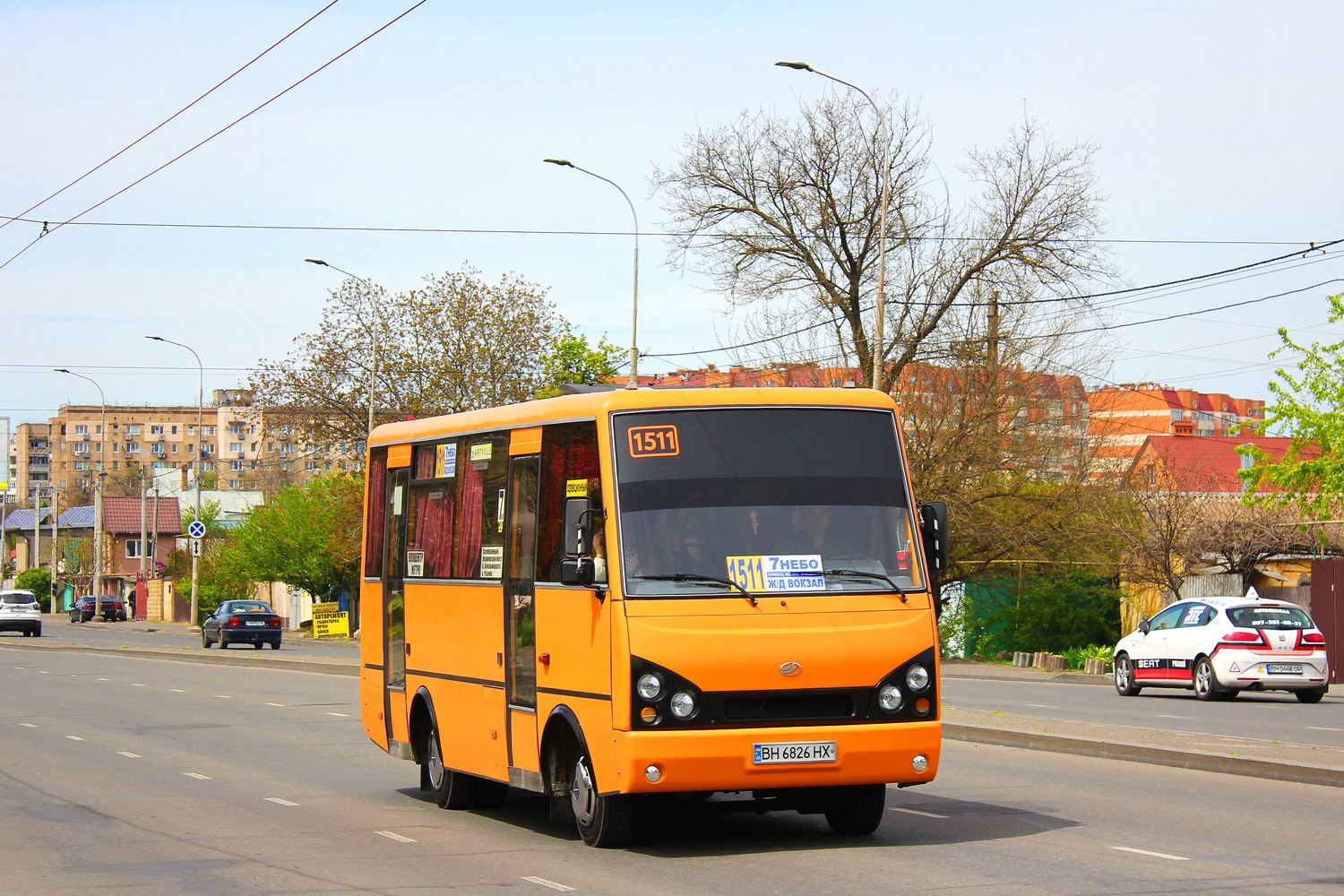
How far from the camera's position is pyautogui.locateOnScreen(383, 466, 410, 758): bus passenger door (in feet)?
40.7

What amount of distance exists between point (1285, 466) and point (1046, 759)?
74.8 feet

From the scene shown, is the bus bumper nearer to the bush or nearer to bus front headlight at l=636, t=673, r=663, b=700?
bus front headlight at l=636, t=673, r=663, b=700

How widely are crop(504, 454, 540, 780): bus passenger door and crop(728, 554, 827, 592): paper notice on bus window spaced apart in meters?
1.58

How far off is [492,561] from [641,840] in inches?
83.6

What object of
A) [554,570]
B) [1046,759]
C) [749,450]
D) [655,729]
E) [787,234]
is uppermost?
[787,234]

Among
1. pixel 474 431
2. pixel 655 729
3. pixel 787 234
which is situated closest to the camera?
pixel 655 729

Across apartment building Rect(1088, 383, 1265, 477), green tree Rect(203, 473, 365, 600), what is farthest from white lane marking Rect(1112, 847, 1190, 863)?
green tree Rect(203, 473, 365, 600)

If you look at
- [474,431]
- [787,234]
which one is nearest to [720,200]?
[787,234]

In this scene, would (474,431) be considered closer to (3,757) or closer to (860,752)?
(860,752)

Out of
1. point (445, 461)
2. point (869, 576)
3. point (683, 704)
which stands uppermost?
point (445, 461)

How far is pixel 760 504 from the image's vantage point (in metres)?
9.23

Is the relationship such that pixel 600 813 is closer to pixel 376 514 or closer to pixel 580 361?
pixel 376 514

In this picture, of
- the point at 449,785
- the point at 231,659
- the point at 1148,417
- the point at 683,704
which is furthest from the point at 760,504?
the point at 1148,417

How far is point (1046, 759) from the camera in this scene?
577 inches
